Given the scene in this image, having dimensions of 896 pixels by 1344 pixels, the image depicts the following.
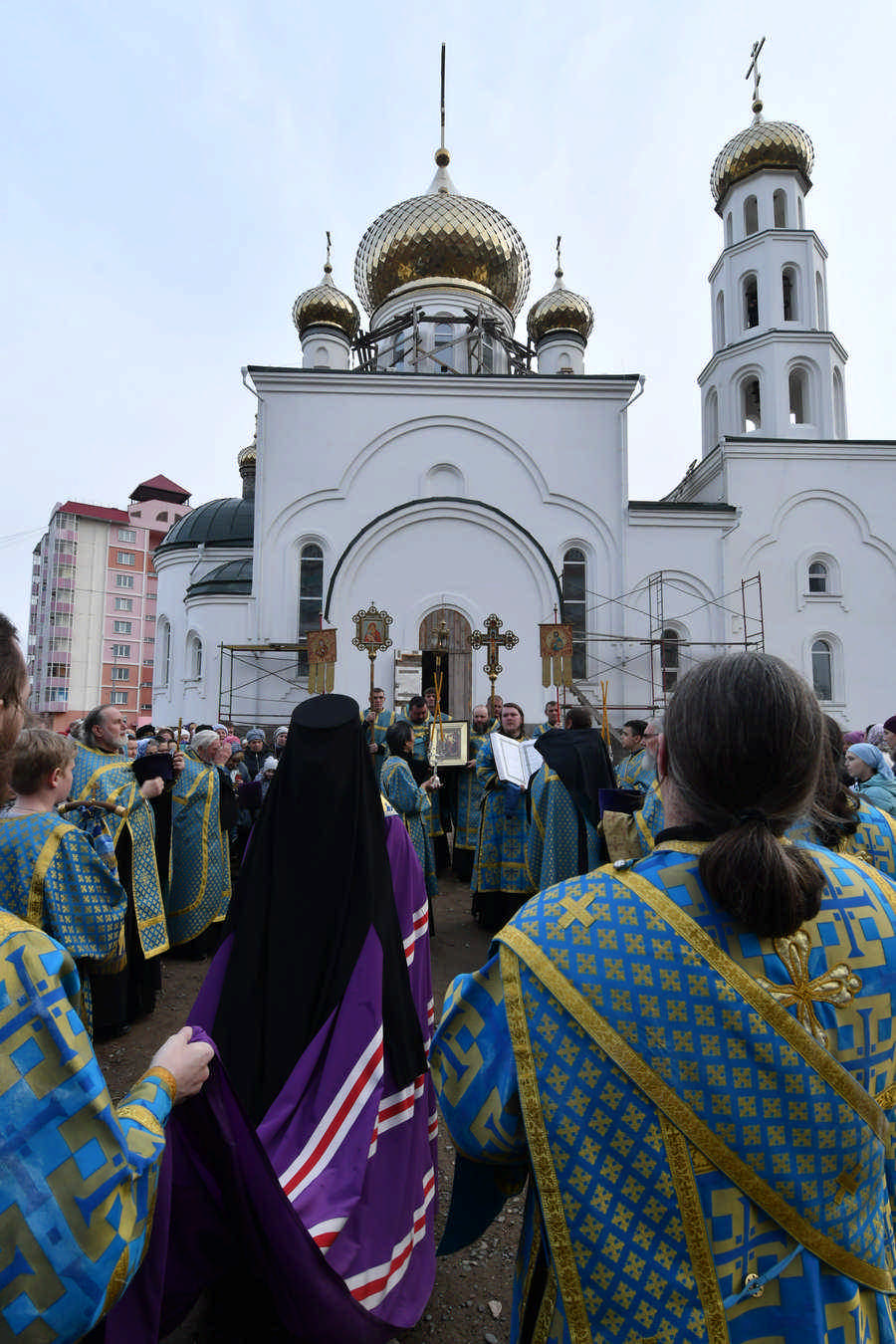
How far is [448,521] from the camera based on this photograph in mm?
18406

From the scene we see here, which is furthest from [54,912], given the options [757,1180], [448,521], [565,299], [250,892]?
[565,299]

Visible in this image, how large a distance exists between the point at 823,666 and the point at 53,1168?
72.3 ft

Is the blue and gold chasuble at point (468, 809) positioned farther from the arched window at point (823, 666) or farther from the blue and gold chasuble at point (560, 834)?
the arched window at point (823, 666)

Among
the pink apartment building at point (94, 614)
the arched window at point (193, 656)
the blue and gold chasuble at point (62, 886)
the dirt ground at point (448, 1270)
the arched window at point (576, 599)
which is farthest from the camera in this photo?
the pink apartment building at point (94, 614)

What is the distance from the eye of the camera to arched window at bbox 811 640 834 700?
20109mm

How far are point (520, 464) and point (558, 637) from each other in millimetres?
5601

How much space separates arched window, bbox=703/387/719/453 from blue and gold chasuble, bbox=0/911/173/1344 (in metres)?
25.4

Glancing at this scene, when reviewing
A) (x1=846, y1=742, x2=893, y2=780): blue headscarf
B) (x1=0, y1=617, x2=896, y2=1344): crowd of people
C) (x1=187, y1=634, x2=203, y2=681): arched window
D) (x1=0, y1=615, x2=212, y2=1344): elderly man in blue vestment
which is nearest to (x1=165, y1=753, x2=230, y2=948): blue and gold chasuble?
(x1=0, y1=617, x2=896, y2=1344): crowd of people

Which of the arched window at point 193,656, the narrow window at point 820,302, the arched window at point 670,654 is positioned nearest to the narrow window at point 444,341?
the arched window at point 670,654

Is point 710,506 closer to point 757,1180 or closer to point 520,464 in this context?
point 520,464

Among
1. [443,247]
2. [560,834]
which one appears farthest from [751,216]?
[560,834]

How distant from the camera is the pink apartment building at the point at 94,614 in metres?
49.5

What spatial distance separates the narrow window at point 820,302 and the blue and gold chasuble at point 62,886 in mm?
25362

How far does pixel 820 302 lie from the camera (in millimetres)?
22859
